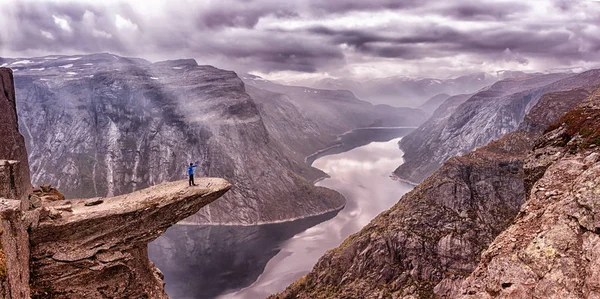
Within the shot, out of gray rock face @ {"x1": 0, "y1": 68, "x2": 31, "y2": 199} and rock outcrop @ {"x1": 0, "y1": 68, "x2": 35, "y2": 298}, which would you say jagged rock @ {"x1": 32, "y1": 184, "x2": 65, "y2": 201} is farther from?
rock outcrop @ {"x1": 0, "y1": 68, "x2": 35, "y2": 298}

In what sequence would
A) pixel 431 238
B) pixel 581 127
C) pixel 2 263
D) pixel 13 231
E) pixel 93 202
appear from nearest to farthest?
1. pixel 2 263
2. pixel 13 231
3. pixel 581 127
4. pixel 93 202
5. pixel 431 238

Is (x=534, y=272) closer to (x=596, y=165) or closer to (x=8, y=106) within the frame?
(x=596, y=165)

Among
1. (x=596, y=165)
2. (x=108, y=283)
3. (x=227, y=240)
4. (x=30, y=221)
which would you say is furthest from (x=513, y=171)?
(x=227, y=240)

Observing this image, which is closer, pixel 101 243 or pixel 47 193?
pixel 101 243

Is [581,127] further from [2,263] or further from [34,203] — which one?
[34,203]

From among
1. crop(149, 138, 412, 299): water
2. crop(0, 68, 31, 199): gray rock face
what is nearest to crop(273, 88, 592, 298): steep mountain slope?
crop(0, 68, 31, 199): gray rock face

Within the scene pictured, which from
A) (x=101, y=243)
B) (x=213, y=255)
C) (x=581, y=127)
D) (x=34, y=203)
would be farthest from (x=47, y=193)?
(x=213, y=255)

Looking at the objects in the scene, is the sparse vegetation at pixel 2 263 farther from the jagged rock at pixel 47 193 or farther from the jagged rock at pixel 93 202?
the jagged rock at pixel 47 193
